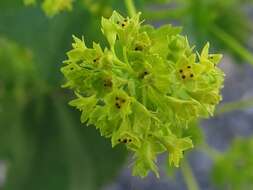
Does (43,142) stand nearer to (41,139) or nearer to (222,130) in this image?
(41,139)

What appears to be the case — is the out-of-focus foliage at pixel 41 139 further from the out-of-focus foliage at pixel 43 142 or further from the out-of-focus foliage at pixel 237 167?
the out-of-focus foliage at pixel 237 167

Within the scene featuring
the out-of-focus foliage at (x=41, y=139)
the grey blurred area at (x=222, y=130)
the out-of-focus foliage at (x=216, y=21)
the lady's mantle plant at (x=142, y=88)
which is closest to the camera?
the lady's mantle plant at (x=142, y=88)

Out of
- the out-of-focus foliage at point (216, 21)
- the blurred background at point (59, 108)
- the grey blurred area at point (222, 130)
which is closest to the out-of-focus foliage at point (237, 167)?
the blurred background at point (59, 108)

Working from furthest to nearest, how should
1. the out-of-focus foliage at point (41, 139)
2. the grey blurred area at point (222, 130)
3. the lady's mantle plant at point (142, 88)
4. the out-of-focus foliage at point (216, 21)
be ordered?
the grey blurred area at point (222, 130) → the out-of-focus foliage at point (41, 139) → the out-of-focus foliage at point (216, 21) → the lady's mantle plant at point (142, 88)

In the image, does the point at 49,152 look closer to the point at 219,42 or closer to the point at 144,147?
the point at 219,42

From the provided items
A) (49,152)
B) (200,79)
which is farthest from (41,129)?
(200,79)

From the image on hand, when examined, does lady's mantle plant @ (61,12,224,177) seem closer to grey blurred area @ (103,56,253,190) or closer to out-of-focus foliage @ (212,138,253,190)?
out-of-focus foliage @ (212,138,253,190)

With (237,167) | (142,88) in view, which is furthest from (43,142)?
(142,88)
